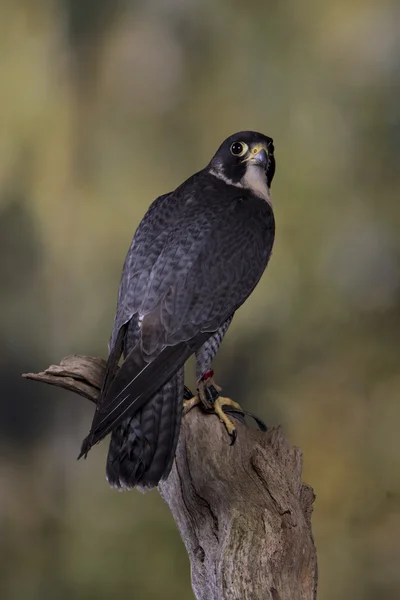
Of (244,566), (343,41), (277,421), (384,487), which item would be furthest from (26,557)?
(343,41)

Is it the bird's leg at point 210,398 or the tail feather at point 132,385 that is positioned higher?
the bird's leg at point 210,398

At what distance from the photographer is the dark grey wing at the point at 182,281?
7.49 feet

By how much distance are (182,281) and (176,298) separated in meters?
0.06

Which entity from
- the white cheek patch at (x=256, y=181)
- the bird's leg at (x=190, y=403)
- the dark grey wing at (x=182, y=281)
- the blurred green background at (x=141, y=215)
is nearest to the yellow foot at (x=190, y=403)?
the bird's leg at (x=190, y=403)

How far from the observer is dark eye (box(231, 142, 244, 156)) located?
2.78m

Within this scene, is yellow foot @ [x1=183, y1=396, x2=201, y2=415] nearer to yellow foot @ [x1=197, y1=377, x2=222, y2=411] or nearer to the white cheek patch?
yellow foot @ [x1=197, y1=377, x2=222, y2=411]

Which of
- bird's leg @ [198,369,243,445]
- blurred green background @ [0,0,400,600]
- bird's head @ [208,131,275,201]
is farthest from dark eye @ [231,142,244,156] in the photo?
blurred green background @ [0,0,400,600]

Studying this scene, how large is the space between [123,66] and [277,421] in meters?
1.74

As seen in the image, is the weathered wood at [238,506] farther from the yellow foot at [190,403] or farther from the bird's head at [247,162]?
the bird's head at [247,162]

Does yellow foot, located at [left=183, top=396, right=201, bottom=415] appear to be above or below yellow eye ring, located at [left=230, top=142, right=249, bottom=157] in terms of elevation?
below

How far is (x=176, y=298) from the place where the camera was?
8.08ft

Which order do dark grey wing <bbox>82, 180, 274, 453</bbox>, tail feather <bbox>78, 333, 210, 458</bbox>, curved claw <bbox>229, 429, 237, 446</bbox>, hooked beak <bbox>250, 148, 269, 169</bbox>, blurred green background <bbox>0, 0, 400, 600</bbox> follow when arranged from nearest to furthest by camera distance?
tail feather <bbox>78, 333, 210, 458</bbox> < dark grey wing <bbox>82, 180, 274, 453</bbox> < curved claw <bbox>229, 429, 237, 446</bbox> < hooked beak <bbox>250, 148, 269, 169</bbox> < blurred green background <bbox>0, 0, 400, 600</bbox>

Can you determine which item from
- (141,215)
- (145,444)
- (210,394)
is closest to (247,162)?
(210,394)

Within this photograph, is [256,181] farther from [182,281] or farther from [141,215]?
[141,215]
